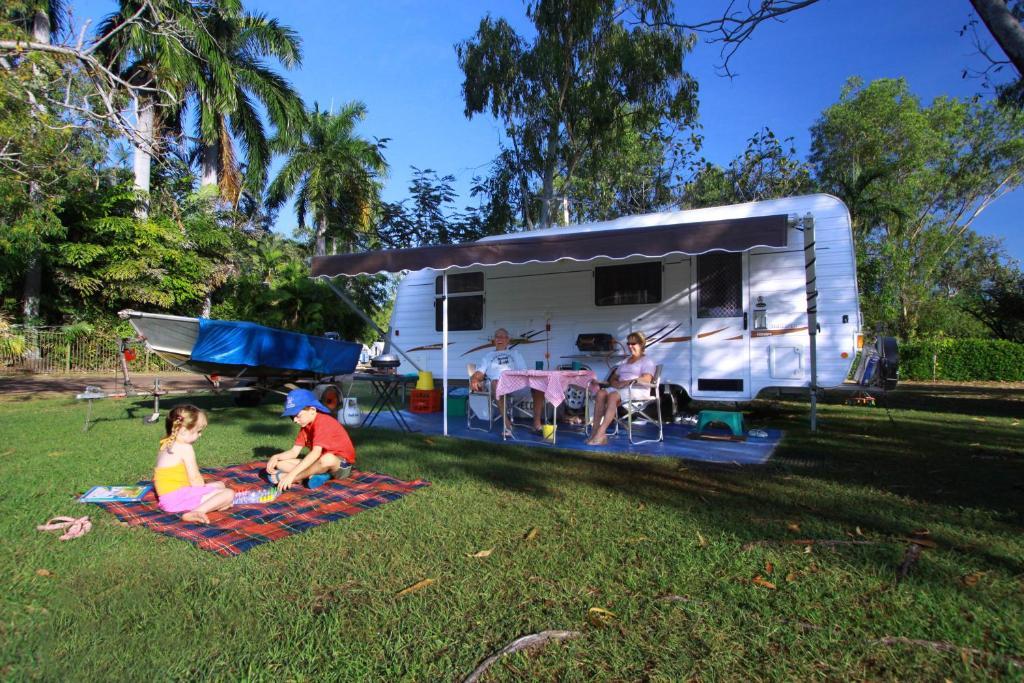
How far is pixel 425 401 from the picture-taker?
8.61 m

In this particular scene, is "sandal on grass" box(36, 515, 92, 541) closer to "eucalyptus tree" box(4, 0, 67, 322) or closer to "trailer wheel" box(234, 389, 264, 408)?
"trailer wheel" box(234, 389, 264, 408)

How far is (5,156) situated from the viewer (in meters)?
6.79

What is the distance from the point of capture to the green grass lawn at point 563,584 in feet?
6.47

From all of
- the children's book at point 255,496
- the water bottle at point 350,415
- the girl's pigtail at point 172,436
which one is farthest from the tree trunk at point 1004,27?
the water bottle at point 350,415

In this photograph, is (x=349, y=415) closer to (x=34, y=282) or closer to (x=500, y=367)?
(x=500, y=367)

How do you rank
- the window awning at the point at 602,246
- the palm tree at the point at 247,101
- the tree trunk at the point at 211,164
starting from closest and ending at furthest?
1. the window awning at the point at 602,246
2. the palm tree at the point at 247,101
3. the tree trunk at the point at 211,164

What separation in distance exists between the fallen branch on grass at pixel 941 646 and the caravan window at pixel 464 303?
22.2 ft

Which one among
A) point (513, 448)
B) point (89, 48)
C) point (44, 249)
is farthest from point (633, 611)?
point (44, 249)

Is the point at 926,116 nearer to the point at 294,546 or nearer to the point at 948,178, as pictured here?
the point at 948,178

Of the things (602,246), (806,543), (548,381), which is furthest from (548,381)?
(806,543)

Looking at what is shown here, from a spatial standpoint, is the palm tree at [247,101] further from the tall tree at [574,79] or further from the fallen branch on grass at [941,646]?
the fallen branch on grass at [941,646]

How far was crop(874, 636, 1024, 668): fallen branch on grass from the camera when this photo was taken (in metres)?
1.94

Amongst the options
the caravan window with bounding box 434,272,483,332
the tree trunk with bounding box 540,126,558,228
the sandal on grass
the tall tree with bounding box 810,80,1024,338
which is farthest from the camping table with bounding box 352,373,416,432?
the tall tree with bounding box 810,80,1024,338

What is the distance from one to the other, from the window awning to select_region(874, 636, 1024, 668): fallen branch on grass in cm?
389
